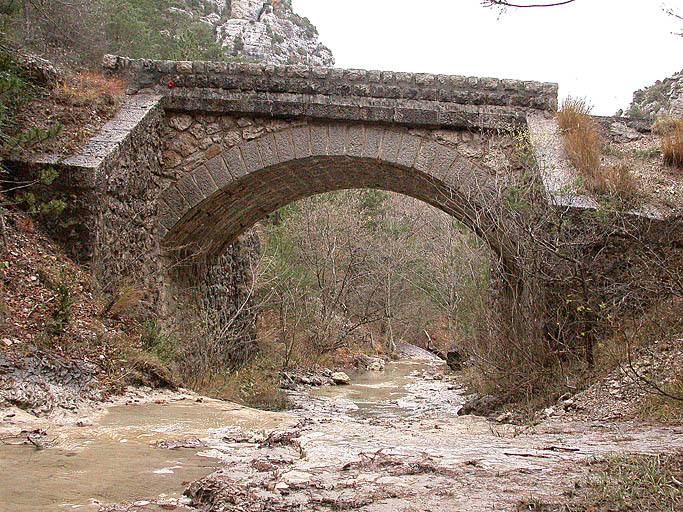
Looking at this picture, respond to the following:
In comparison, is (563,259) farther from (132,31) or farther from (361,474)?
(132,31)

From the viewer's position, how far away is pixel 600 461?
2600 mm

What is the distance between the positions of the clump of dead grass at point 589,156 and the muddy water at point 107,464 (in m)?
3.94

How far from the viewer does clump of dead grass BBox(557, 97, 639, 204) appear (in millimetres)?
6221

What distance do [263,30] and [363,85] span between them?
45965 millimetres

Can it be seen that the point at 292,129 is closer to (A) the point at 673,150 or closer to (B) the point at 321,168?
(B) the point at 321,168

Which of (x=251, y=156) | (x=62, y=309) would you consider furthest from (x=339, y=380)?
(x=62, y=309)

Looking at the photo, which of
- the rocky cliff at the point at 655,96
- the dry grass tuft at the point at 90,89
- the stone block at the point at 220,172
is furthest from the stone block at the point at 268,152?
the rocky cliff at the point at 655,96

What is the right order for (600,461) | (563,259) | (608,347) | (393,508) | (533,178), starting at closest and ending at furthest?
(393,508), (600,461), (608,347), (563,259), (533,178)

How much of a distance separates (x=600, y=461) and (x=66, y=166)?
5297 millimetres

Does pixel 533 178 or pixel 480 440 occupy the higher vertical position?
pixel 533 178

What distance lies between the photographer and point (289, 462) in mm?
2900

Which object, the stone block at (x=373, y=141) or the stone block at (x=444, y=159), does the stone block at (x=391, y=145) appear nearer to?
the stone block at (x=373, y=141)

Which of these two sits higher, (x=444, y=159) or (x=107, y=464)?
(x=444, y=159)

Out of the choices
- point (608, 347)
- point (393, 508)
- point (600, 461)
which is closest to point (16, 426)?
point (393, 508)
